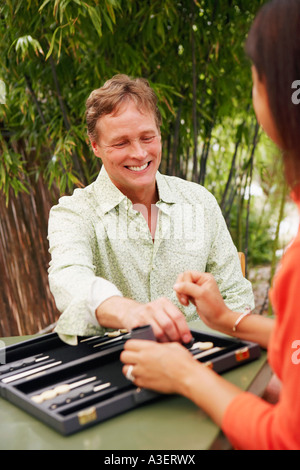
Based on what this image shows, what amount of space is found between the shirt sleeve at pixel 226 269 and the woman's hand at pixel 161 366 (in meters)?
0.92

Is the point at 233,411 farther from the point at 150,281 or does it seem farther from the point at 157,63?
the point at 157,63

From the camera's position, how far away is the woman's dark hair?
0.85 meters

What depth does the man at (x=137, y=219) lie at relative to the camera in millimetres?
1842

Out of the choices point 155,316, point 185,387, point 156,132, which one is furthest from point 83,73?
point 185,387

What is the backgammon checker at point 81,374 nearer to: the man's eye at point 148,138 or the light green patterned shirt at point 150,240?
the light green patterned shirt at point 150,240

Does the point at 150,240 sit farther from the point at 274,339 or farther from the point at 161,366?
the point at 274,339

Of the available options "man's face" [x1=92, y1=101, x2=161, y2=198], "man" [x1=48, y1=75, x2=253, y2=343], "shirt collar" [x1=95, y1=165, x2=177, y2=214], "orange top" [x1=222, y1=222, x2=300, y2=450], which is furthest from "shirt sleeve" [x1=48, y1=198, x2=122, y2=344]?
"orange top" [x1=222, y1=222, x2=300, y2=450]

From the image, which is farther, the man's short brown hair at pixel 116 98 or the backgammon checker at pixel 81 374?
the man's short brown hair at pixel 116 98

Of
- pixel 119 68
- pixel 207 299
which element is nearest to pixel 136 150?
pixel 207 299

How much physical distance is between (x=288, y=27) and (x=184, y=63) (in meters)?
2.35

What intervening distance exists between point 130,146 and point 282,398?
1.24 metres

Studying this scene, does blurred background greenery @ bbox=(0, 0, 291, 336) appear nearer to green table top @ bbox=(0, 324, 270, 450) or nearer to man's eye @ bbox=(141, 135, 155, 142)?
man's eye @ bbox=(141, 135, 155, 142)

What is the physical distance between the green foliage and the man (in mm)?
840

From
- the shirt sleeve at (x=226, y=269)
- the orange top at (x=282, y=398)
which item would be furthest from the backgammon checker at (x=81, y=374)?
the shirt sleeve at (x=226, y=269)
